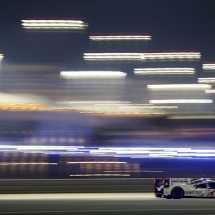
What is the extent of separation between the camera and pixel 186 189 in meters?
9.77

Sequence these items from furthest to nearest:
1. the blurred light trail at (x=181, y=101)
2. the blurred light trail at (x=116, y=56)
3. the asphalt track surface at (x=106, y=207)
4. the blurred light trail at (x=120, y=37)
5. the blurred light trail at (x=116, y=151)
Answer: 1. the blurred light trail at (x=120, y=37)
2. the blurred light trail at (x=116, y=56)
3. the blurred light trail at (x=181, y=101)
4. the blurred light trail at (x=116, y=151)
5. the asphalt track surface at (x=106, y=207)

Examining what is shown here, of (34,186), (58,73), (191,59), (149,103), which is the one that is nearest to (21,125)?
(34,186)

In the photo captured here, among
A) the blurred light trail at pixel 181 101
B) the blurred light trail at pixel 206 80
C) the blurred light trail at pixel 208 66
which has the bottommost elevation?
the blurred light trail at pixel 181 101

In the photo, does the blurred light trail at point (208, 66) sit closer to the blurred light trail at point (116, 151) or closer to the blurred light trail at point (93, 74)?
the blurred light trail at point (93, 74)

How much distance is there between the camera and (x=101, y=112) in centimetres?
1266

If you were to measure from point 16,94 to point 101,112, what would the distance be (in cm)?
319

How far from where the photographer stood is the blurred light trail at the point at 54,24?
16188 millimetres

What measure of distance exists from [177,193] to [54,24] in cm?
1005

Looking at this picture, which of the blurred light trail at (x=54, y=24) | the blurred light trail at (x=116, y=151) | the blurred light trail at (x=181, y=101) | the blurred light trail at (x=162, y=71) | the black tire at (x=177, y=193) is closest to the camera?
the black tire at (x=177, y=193)

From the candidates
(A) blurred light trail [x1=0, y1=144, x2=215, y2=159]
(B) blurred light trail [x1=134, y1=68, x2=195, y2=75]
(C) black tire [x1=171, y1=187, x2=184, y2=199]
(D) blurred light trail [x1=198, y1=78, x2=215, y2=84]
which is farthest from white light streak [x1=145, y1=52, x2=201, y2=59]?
(C) black tire [x1=171, y1=187, x2=184, y2=199]

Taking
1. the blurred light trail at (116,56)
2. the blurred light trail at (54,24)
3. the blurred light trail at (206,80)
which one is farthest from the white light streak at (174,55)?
the blurred light trail at (54,24)

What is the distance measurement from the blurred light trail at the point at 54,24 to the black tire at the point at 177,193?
9.52 metres

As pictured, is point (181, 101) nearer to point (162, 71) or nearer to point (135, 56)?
point (162, 71)

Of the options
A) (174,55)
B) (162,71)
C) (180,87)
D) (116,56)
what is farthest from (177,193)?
(174,55)
